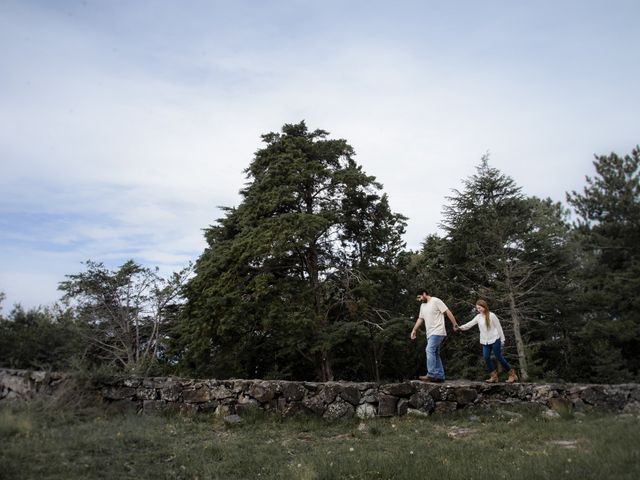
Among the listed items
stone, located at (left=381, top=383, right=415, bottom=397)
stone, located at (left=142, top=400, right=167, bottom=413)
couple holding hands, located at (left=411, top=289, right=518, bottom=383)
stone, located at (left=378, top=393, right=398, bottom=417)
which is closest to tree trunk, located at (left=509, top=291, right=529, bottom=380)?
couple holding hands, located at (left=411, top=289, right=518, bottom=383)

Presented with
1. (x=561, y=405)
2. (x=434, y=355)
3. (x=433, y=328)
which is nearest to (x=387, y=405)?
(x=434, y=355)

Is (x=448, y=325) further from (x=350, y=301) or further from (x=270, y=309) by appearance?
(x=270, y=309)

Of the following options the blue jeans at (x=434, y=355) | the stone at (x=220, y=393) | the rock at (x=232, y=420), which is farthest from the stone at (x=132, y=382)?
the blue jeans at (x=434, y=355)

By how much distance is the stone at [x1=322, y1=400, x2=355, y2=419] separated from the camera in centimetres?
860

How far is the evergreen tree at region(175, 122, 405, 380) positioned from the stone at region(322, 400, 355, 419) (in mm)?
5478

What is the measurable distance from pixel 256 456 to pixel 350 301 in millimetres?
9962

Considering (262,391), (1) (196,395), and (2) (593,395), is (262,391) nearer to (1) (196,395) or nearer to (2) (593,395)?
(1) (196,395)

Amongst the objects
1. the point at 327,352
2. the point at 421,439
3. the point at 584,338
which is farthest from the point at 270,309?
the point at 584,338

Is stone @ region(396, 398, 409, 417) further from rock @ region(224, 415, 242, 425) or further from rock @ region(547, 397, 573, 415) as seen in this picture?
rock @ region(224, 415, 242, 425)

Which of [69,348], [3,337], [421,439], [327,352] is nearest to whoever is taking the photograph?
[421,439]

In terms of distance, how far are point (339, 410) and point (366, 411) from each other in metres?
0.50

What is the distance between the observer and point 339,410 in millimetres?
8656

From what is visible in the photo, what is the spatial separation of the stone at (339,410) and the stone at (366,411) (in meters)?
0.12

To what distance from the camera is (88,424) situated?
302 inches
